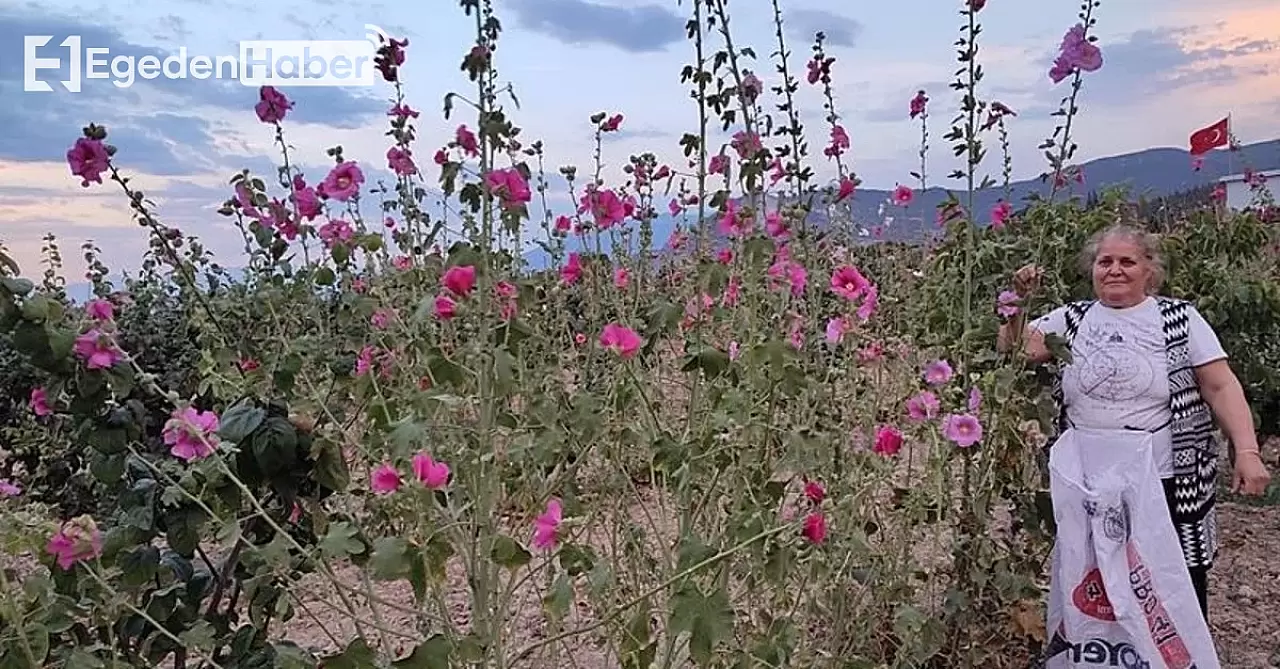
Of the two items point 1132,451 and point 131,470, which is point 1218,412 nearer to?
point 1132,451

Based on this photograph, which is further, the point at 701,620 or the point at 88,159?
the point at 88,159

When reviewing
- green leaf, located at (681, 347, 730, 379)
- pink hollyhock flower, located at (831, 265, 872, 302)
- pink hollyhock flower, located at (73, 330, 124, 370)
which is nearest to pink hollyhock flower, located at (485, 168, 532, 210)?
green leaf, located at (681, 347, 730, 379)

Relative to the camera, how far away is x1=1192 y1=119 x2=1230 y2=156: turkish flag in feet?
17.2

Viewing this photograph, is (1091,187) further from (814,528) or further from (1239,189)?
(1239,189)

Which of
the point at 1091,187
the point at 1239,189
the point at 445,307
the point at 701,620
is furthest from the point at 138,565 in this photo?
the point at 1239,189

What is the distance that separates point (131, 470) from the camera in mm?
1818

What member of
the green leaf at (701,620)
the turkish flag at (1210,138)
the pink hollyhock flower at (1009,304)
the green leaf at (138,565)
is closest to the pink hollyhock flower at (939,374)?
the pink hollyhock flower at (1009,304)

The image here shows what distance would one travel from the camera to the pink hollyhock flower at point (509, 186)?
68.1 inches

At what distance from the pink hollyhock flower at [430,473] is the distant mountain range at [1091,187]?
1.41 m

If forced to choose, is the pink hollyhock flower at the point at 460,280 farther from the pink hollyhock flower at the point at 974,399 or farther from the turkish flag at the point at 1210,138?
the turkish flag at the point at 1210,138

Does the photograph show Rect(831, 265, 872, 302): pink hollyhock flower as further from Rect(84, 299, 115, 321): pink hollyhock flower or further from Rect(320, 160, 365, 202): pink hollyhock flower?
Rect(84, 299, 115, 321): pink hollyhock flower

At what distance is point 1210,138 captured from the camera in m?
5.30

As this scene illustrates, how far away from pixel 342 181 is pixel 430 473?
750 millimetres

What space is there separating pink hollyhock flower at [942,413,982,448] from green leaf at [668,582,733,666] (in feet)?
2.66
